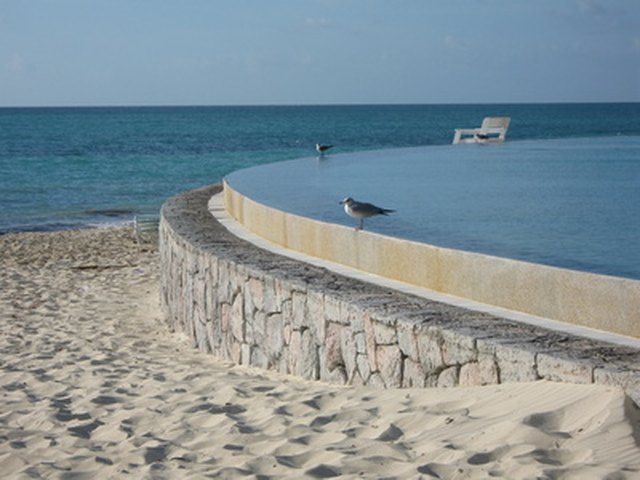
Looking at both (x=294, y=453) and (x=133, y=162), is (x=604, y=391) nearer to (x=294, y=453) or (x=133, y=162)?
(x=294, y=453)

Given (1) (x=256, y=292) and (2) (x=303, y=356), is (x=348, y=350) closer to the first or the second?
(2) (x=303, y=356)

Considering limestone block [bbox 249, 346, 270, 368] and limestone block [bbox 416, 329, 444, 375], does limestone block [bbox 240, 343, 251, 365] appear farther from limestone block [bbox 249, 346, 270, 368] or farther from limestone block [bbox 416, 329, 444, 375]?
limestone block [bbox 416, 329, 444, 375]

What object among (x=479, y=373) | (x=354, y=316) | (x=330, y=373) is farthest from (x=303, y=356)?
(x=479, y=373)

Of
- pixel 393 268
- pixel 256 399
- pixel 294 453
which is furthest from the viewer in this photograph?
pixel 393 268

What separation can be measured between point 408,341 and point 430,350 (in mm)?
201

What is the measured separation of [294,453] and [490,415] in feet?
2.83

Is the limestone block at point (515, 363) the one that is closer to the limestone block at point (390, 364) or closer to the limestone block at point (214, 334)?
the limestone block at point (390, 364)

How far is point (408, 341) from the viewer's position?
568cm

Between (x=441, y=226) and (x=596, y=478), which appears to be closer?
(x=596, y=478)

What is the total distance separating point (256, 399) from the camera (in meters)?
6.05

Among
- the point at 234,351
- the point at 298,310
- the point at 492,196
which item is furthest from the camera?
the point at 492,196

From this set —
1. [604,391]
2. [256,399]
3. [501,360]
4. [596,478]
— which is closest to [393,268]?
[256,399]

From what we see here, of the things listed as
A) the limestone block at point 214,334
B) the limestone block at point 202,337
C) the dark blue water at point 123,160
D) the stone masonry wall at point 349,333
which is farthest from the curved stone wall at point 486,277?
the dark blue water at point 123,160

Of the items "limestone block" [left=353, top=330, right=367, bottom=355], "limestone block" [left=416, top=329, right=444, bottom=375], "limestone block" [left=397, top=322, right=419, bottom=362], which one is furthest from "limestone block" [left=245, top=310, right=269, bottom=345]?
"limestone block" [left=416, top=329, right=444, bottom=375]
